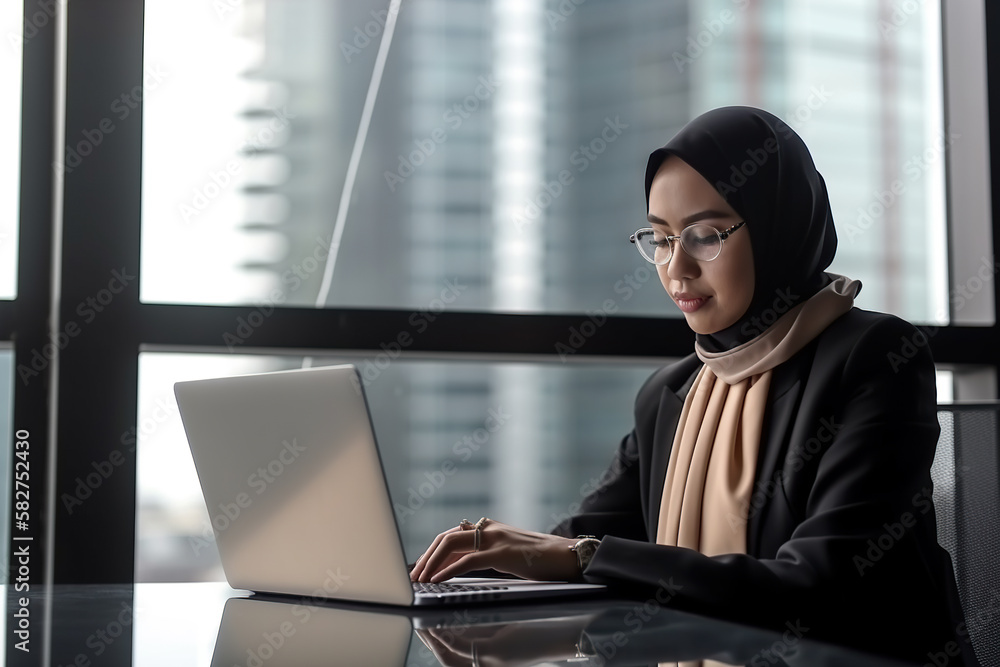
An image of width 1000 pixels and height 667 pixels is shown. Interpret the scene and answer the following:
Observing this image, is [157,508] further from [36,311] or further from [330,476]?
[330,476]

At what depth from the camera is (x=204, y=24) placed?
208 cm

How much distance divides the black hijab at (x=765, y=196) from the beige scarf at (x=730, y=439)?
4cm

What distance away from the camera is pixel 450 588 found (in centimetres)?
108

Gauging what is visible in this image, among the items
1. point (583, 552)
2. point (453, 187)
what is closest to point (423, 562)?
point (583, 552)

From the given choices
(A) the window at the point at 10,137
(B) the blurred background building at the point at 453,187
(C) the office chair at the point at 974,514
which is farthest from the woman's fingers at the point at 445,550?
(A) the window at the point at 10,137

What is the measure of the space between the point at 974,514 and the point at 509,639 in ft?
2.81

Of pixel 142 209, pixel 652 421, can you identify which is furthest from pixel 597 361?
pixel 142 209

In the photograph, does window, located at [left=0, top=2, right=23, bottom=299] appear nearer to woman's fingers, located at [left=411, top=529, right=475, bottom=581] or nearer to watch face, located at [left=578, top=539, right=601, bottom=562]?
woman's fingers, located at [left=411, top=529, right=475, bottom=581]

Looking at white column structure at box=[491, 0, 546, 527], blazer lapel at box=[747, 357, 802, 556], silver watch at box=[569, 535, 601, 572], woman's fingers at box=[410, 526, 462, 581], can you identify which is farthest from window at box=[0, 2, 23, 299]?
blazer lapel at box=[747, 357, 802, 556]

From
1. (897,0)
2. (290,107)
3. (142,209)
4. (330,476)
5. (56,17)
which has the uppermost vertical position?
(897,0)

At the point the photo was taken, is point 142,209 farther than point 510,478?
No

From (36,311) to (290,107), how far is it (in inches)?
27.1

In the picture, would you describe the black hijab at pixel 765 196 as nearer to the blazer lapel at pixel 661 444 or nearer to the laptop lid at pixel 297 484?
the blazer lapel at pixel 661 444

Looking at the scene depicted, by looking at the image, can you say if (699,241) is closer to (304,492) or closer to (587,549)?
(587,549)
